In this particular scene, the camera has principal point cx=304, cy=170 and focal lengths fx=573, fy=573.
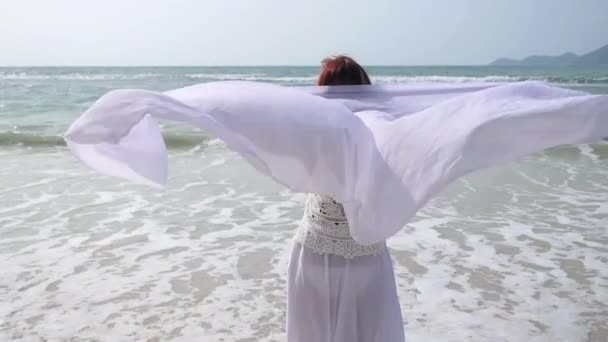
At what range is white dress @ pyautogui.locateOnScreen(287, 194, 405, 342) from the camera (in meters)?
2.21

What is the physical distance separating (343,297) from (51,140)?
11289mm

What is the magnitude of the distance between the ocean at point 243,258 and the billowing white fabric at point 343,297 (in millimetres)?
1540

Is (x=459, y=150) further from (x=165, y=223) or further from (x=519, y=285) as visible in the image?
(x=165, y=223)

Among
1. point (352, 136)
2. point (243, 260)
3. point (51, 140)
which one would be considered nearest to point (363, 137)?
point (352, 136)

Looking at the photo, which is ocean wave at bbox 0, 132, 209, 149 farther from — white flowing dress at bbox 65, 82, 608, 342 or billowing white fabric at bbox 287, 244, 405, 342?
white flowing dress at bbox 65, 82, 608, 342

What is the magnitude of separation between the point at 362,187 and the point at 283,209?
494 centimetres

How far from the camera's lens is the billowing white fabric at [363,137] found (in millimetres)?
1725

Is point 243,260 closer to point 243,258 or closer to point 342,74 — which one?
point 243,258

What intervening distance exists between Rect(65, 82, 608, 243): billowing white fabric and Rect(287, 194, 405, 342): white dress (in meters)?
0.40

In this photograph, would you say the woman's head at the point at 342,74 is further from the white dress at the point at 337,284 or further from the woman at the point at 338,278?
the white dress at the point at 337,284

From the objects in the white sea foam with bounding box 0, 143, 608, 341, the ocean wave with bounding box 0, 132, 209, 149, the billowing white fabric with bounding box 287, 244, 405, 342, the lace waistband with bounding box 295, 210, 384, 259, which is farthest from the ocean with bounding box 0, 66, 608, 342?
the ocean wave with bounding box 0, 132, 209, 149

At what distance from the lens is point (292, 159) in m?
1.79

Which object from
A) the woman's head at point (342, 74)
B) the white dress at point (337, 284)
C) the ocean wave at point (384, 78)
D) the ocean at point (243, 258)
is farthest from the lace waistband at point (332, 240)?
the ocean wave at point (384, 78)

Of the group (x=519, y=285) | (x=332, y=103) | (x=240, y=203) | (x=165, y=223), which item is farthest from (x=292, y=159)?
(x=240, y=203)
